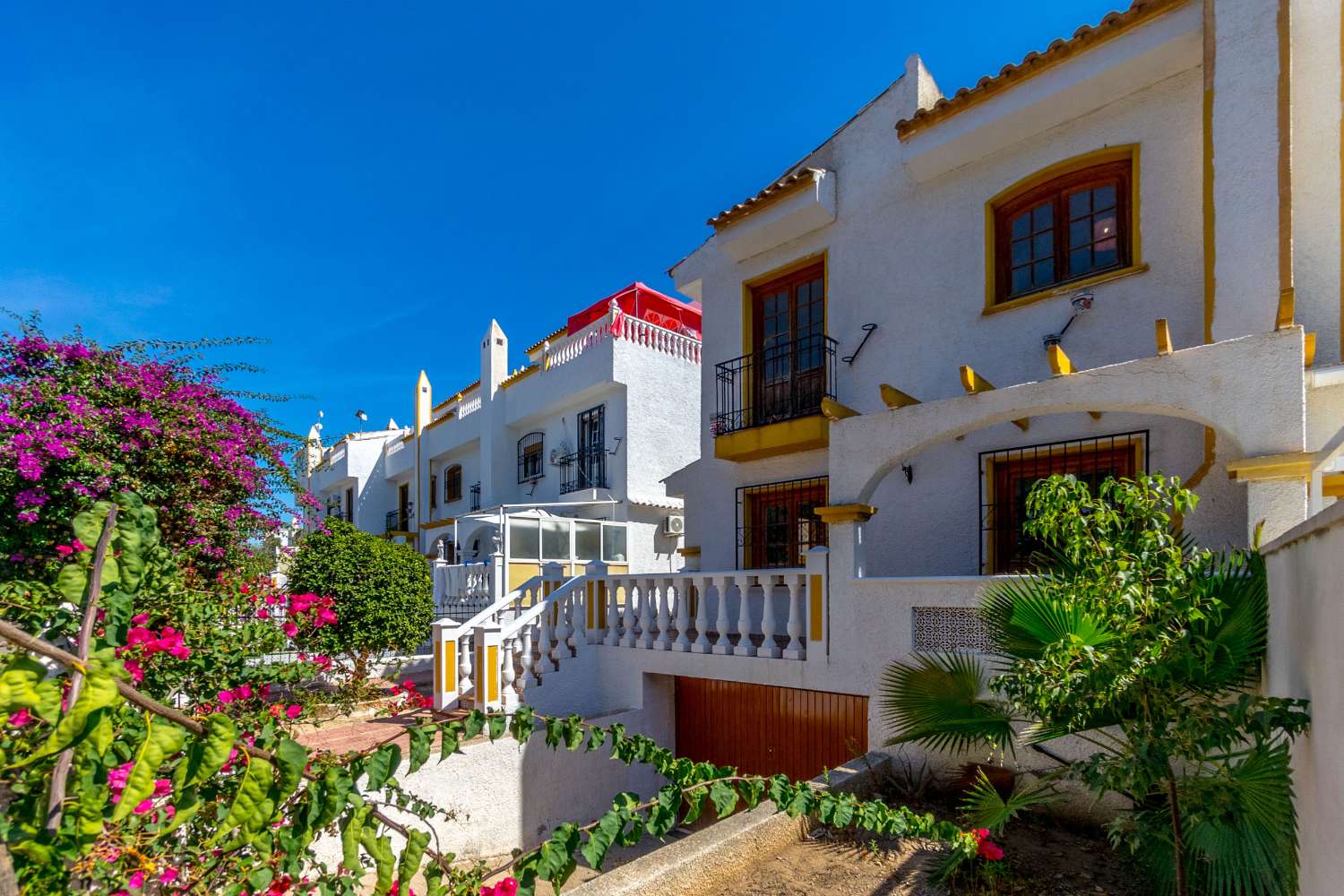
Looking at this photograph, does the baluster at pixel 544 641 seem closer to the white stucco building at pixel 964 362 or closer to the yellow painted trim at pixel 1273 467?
the white stucco building at pixel 964 362

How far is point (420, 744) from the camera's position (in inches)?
90.0

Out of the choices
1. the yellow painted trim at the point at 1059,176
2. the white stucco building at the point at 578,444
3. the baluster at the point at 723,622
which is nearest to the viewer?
the yellow painted trim at the point at 1059,176

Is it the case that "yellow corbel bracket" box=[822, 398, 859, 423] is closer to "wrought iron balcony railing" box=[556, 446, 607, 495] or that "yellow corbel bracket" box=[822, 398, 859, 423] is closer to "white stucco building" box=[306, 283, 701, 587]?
"white stucco building" box=[306, 283, 701, 587]

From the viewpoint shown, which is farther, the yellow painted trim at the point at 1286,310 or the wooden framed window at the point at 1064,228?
the wooden framed window at the point at 1064,228

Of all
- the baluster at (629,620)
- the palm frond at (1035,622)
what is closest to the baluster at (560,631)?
the baluster at (629,620)

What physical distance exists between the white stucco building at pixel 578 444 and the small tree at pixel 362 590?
4.26 m

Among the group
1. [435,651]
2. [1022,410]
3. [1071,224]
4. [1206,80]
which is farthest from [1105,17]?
[435,651]

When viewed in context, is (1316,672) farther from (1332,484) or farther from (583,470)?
(583,470)

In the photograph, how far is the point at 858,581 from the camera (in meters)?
6.73

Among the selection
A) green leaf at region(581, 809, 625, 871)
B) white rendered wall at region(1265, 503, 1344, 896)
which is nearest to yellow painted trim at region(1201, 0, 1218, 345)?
white rendered wall at region(1265, 503, 1344, 896)

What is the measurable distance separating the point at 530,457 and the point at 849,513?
15.4m

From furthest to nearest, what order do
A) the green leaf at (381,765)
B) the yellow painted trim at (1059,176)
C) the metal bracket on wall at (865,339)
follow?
the metal bracket on wall at (865,339), the yellow painted trim at (1059,176), the green leaf at (381,765)

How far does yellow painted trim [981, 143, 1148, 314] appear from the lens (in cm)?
728

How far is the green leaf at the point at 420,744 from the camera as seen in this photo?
7.33 feet
